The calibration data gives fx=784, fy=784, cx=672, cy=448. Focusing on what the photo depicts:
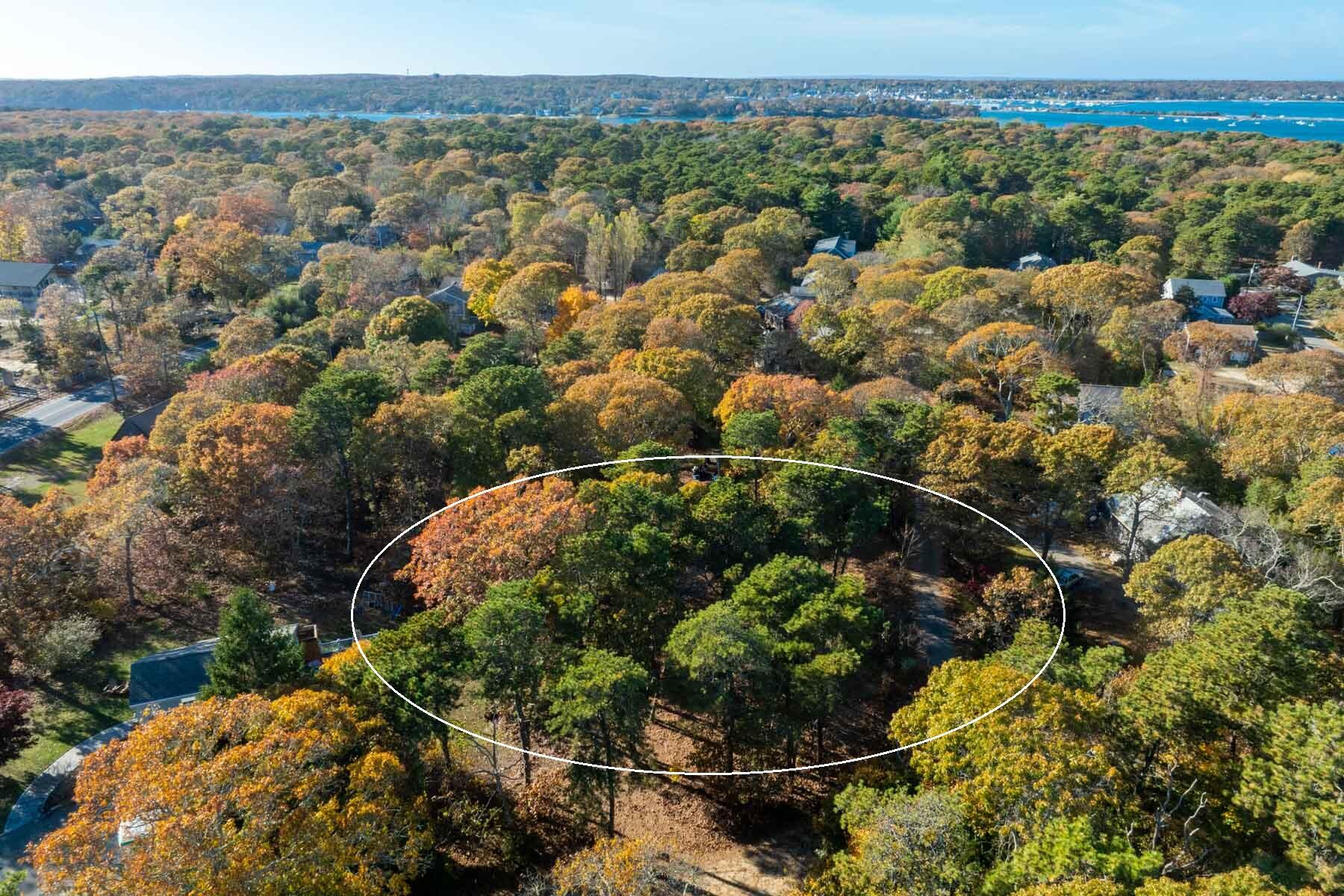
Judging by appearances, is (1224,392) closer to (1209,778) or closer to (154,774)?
(1209,778)

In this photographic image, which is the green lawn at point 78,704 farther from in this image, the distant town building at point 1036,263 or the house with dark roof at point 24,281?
the distant town building at point 1036,263

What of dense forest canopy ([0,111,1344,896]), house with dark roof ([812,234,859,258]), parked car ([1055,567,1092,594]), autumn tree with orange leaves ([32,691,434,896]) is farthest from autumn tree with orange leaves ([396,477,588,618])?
house with dark roof ([812,234,859,258])

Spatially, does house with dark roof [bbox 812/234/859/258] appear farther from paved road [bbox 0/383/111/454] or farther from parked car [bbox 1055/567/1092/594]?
paved road [bbox 0/383/111/454]

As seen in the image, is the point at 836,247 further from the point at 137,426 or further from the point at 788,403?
the point at 137,426

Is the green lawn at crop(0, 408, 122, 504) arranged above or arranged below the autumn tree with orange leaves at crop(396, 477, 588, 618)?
below

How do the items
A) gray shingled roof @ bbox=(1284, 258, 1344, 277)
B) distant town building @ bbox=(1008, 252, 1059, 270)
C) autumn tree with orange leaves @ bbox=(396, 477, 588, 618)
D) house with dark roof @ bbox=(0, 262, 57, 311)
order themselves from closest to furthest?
autumn tree with orange leaves @ bbox=(396, 477, 588, 618) → house with dark roof @ bbox=(0, 262, 57, 311) → distant town building @ bbox=(1008, 252, 1059, 270) → gray shingled roof @ bbox=(1284, 258, 1344, 277)

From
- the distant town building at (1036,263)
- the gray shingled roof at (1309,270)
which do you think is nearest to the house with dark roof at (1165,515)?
the distant town building at (1036,263)
